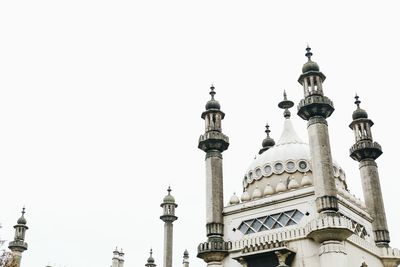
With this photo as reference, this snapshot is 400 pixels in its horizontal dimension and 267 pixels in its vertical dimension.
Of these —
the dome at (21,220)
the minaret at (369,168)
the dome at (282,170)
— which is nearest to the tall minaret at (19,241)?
the dome at (21,220)

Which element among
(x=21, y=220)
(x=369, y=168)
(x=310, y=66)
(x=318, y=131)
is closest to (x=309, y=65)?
(x=310, y=66)

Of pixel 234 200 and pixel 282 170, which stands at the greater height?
pixel 282 170

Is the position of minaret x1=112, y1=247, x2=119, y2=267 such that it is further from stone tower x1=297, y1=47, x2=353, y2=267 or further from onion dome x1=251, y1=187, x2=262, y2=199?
stone tower x1=297, y1=47, x2=353, y2=267

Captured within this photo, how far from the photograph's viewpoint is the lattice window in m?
25.1

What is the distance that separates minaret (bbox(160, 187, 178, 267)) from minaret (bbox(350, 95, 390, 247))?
41.3 feet

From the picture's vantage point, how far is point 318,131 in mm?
25203

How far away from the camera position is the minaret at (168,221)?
34.0m

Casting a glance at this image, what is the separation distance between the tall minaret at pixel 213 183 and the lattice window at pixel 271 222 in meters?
1.23

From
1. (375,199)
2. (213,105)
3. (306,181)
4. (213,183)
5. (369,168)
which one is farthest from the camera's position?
(213,105)

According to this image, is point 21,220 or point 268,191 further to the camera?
point 21,220

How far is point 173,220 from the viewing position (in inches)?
1416

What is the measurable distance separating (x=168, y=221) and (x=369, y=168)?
13.5 m

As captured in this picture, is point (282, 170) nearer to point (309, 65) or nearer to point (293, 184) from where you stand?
point (293, 184)

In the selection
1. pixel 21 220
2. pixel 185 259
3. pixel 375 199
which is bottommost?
pixel 375 199
